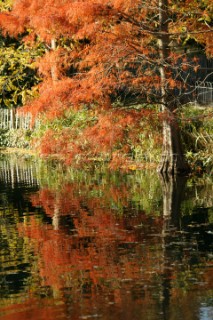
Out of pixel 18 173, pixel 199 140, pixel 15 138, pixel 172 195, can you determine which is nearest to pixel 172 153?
pixel 199 140

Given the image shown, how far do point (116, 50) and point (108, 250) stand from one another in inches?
383

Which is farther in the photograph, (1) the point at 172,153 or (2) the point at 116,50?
(1) the point at 172,153

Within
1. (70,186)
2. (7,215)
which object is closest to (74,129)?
(70,186)

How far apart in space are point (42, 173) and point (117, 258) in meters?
14.3

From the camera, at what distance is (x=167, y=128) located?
25172 mm

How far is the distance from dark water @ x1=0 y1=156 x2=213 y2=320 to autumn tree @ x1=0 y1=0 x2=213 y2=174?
204cm

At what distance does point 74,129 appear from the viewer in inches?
997

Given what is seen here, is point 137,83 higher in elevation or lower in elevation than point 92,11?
lower

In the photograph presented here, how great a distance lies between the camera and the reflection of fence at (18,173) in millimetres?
25344

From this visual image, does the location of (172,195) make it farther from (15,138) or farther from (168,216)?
(15,138)

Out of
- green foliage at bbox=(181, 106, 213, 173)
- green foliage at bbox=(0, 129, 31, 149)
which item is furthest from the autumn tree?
green foliage at bbox=(0, 129, 31, 149)

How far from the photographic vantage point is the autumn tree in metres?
22.9

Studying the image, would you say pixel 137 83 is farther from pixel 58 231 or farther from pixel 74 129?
pixel 58 231

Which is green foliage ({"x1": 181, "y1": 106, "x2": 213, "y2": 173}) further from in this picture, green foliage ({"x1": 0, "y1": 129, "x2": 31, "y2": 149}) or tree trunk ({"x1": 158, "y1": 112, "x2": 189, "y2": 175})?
green foliage ({"x1": 0, "y1": 129, "x2": 31, "y2": 149})
